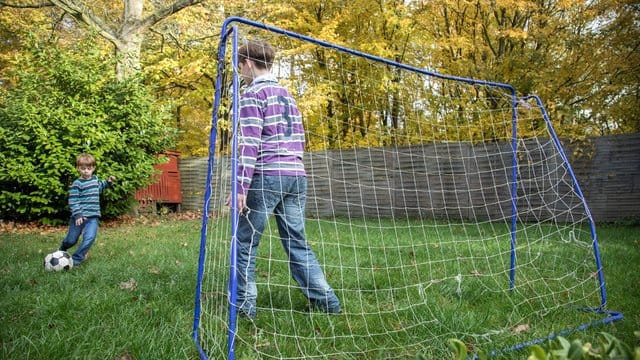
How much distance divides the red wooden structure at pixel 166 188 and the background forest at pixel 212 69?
2.12 meters

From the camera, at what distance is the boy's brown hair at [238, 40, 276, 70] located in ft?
8.75

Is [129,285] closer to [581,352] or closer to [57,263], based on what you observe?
[57,263]

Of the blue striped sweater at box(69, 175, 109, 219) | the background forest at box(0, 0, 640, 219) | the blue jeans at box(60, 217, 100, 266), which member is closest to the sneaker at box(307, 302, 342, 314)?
the blue jeans at box(60, 217, 100, 266)

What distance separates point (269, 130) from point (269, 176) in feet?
0.88

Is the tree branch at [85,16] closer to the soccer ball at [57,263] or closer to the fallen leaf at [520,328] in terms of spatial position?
the soccer ball at [57,263]

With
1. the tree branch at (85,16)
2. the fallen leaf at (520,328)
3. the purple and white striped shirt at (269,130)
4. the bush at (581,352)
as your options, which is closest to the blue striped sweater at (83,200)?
the purple and white striped shirt at (269,130)

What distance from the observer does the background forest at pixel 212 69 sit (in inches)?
316

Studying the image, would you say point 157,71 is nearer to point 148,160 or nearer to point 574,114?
point 148,160

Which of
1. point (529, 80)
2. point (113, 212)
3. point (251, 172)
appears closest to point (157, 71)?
point (113, 212)

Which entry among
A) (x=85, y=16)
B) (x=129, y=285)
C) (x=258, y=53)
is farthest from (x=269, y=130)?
(x=85, y=16)

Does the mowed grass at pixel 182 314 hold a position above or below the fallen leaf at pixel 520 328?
above

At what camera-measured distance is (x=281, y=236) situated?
2.83 metres

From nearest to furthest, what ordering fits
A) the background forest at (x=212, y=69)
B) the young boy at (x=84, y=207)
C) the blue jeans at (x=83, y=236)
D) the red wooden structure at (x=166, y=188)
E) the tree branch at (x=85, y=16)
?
1. the blue jeans at (x=83, y=236)
2. the young boy at (x=84, y=207)
3. the background forest at (x=212, y=69)
4. the tree branch at (x=85, y=16)
5. the red wooden structure at (x=166, y=188)

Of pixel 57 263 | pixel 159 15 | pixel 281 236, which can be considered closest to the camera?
pixel 281 236
